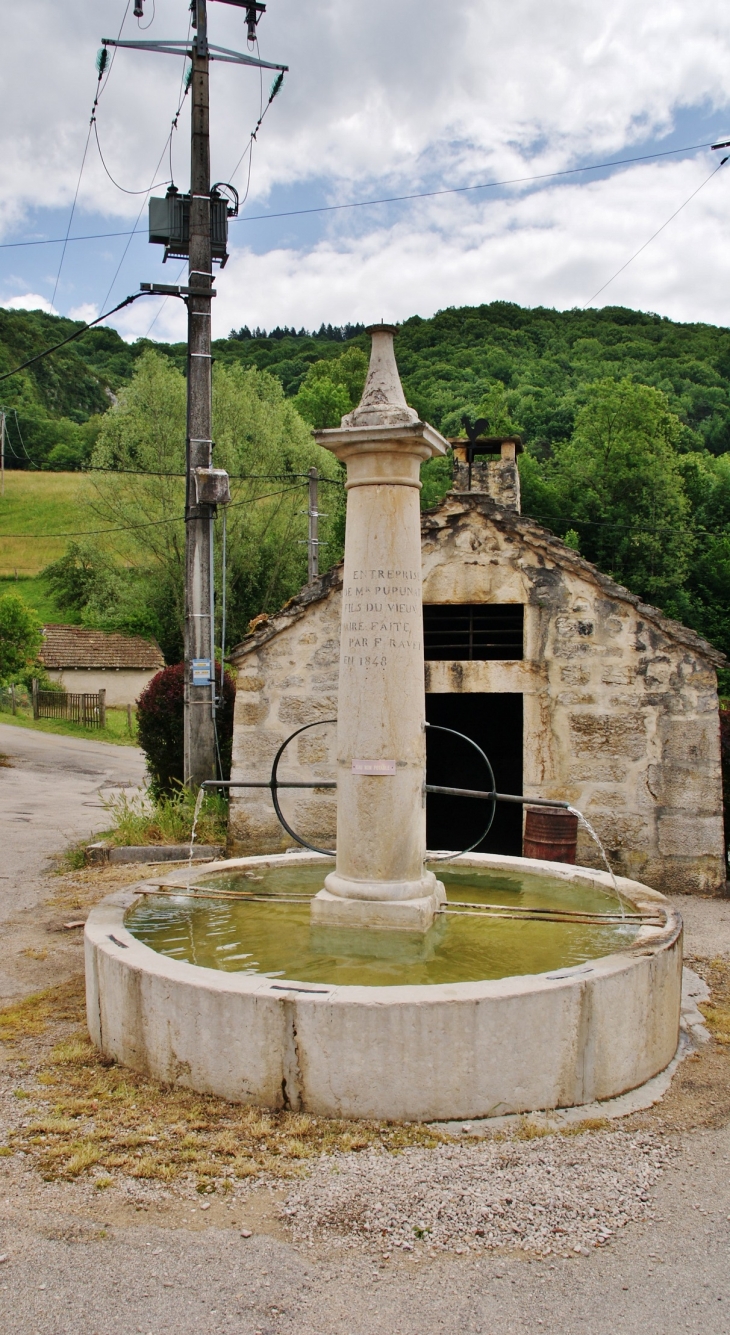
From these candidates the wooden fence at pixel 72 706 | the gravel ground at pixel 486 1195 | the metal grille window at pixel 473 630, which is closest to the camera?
the gravel ground at pixel 486 1195

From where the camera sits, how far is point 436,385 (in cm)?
3962

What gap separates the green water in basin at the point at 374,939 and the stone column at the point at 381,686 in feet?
0.71

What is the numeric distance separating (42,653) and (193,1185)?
1185 inches

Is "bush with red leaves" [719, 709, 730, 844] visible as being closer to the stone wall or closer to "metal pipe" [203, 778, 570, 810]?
the stone wall

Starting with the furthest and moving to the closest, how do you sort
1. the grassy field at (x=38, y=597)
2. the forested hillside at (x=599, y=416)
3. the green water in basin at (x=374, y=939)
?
the grassy field at (x=38, y=597)
the forested hillside at (x=599, y=416)
the green water in basin at (x=374, y=939)

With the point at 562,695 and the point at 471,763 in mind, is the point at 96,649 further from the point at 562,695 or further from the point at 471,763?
the point at 562,695

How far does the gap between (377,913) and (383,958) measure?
38cm

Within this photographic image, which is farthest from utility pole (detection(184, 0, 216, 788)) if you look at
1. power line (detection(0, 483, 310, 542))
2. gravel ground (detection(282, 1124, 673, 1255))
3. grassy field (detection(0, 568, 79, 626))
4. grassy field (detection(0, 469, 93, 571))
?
grassy field (detection(0, 469, 93, 571))

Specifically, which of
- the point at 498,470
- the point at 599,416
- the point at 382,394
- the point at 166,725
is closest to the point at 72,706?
the point at 166,725

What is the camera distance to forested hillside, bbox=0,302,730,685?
124 ft

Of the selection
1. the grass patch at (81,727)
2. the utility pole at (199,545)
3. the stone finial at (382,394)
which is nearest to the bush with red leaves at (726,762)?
the utility pole at (199,545)

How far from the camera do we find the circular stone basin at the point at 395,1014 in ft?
13.2

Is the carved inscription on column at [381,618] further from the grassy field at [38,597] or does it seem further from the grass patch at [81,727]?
the grassy field at [38,597]

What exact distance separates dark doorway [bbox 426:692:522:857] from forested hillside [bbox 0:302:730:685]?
Result: 715 inches
